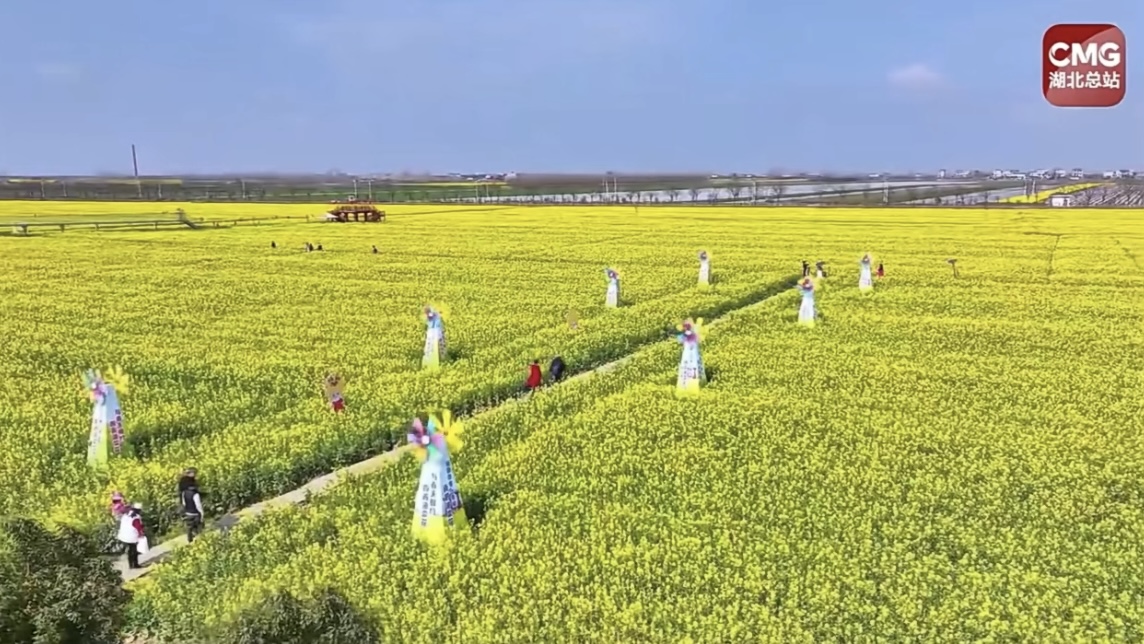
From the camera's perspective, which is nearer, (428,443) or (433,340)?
(428,443)

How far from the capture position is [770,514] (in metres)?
11.6

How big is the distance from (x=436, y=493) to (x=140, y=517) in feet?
12.2

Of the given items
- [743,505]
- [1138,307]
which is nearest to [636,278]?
[1138,307]

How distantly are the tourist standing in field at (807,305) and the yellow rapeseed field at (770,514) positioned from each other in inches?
51.5

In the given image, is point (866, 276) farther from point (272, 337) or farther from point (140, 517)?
point (140, 517)

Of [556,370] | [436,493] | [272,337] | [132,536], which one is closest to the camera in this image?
[132,536]

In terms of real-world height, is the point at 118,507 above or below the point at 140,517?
above

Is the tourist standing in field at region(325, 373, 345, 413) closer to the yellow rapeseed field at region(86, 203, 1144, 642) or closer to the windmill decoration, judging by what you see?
the yellow rapeseed field at region(86, 203, 1144, 642)

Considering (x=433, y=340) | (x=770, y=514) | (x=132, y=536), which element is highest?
(x=433, y=340)

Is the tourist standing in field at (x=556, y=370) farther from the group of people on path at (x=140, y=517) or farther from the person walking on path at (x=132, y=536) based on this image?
the person walking on path at (x=132, y=536)

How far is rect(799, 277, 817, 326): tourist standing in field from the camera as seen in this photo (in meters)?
25.4

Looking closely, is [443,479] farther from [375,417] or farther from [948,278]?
[948,278]

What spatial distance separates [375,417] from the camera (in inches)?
627

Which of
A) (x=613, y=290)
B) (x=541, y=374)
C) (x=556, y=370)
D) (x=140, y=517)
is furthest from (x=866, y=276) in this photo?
(x=140, y=517)
